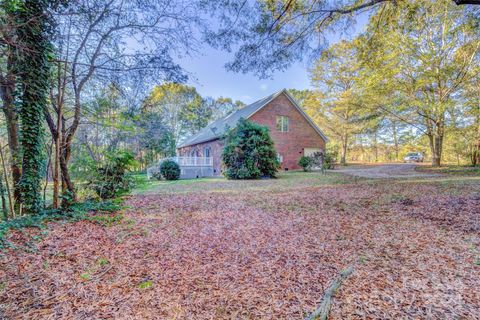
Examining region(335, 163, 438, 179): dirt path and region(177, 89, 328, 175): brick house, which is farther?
region(177, 89, 328, 175): brick house

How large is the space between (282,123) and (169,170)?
954cm

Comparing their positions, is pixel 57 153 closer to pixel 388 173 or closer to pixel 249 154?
pixel 249 154

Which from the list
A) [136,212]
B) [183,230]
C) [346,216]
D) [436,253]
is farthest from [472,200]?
[136,212]

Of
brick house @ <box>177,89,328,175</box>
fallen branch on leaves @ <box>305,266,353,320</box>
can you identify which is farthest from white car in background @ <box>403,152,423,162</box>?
fallen branch on leaves @ <box>305,266,353,320</box>

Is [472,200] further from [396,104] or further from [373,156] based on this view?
[373,156]

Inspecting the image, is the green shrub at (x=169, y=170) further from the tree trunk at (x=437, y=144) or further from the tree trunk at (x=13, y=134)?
the tree trunk at (x=437, y=144)

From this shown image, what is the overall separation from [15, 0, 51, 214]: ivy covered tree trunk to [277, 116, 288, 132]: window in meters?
14.9

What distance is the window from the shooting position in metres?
17.4

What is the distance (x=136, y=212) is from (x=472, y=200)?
7770 mm

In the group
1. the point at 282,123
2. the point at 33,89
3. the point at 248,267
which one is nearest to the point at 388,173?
the point at 282,123

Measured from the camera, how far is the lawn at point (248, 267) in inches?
72.5

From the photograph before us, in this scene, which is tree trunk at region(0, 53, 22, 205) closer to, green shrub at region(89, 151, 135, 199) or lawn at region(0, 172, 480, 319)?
green shrub at region(89, 151, 135, 199)

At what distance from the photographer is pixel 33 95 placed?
443cm

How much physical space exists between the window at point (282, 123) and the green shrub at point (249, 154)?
18.6 feet
